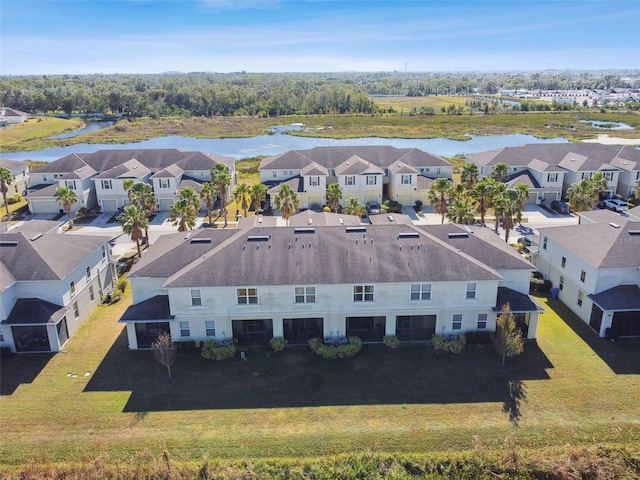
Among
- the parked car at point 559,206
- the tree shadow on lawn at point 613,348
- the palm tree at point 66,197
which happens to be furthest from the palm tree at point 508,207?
the palm tree at point 66,197

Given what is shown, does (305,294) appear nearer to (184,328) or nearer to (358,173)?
(184,328)

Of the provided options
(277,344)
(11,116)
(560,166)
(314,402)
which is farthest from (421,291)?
(11,116)

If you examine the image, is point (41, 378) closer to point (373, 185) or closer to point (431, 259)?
point (431, 259)

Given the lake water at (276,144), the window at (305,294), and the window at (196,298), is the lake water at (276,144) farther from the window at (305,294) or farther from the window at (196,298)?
the window at (305,294)

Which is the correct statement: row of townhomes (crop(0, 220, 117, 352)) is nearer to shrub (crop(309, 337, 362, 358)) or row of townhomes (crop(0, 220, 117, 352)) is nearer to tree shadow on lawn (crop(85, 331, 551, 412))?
tree shadow on lawn (crop(85, 331, 551, 412))

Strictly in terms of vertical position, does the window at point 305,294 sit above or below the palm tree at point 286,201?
below

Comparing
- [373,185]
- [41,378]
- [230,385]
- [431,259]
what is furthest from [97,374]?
[373,185]
